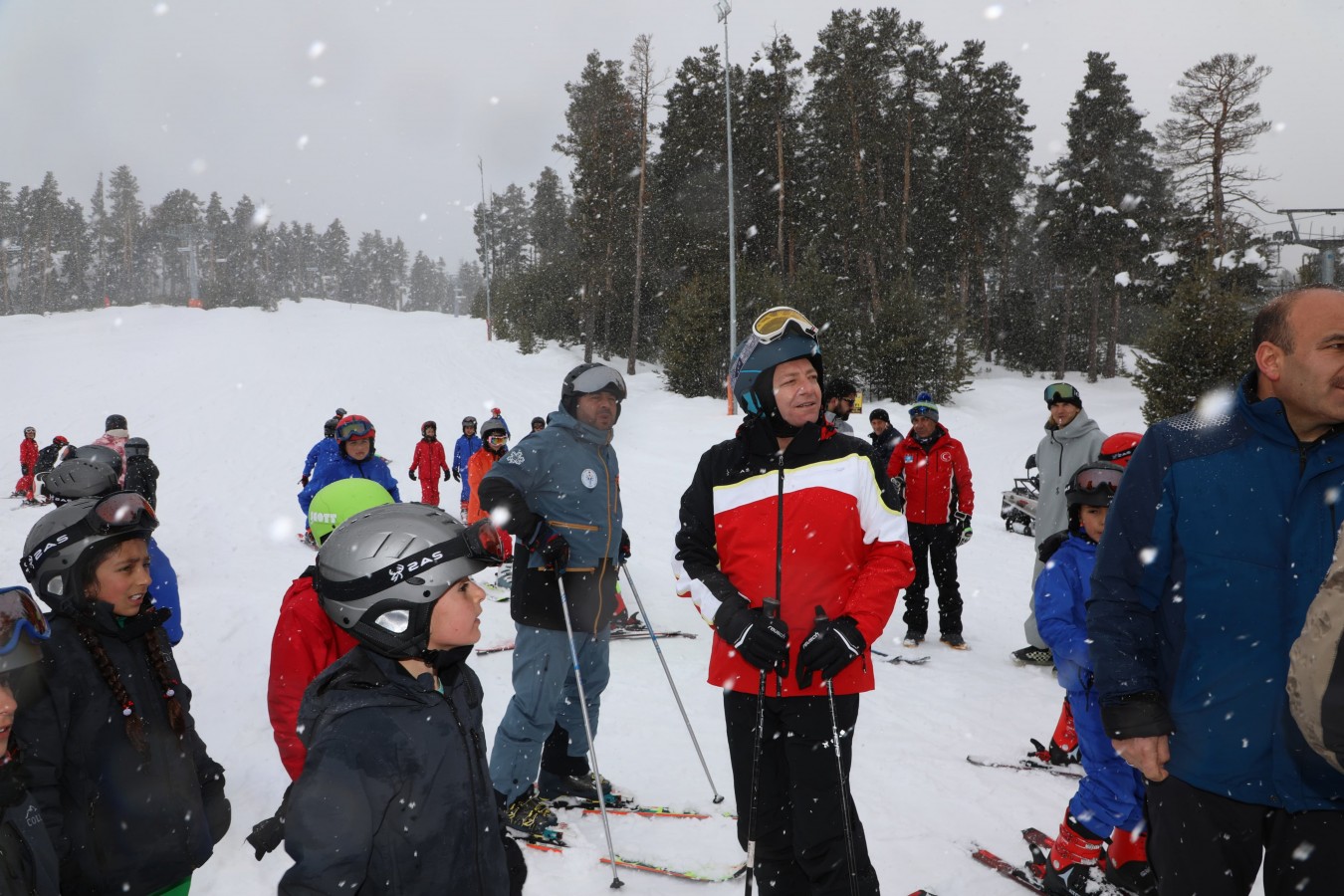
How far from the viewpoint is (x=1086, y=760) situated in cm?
321

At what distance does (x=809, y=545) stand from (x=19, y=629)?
2.31 metres

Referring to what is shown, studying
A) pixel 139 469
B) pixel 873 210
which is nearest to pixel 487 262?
pixel 873 210

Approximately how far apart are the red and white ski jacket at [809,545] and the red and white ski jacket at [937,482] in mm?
4302

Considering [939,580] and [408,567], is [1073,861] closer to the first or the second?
[408,567]

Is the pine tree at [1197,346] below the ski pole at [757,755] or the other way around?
the other way around

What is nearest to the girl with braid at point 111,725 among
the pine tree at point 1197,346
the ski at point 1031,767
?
the ski at point 1031,767

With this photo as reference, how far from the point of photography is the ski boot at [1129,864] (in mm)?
3045

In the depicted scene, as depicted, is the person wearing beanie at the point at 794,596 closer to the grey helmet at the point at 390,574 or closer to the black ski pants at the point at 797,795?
the black ski pants at the point at 797,795

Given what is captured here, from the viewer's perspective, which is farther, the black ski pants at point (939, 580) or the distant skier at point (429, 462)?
the distant skier at point (429, 462)

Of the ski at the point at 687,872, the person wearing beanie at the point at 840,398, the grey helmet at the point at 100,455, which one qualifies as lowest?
the ski at the point at 687,872

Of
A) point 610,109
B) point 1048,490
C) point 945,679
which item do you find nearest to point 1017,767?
point 945,679

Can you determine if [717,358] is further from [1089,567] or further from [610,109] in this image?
[1089,567]

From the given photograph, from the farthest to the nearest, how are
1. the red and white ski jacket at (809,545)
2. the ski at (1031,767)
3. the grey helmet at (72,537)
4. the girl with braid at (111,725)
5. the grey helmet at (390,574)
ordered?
the ski at (1031,767)
the red and white ski jacket at (809,545)
the grey helmet at (72,537)
the girl with braid at (111,725)
the grey helmet at (390,574)

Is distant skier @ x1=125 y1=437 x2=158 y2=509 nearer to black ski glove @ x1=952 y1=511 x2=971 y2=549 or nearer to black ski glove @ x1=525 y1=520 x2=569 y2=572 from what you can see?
black ski glove @ x1=525 y1=520 x2=569 y2=572
